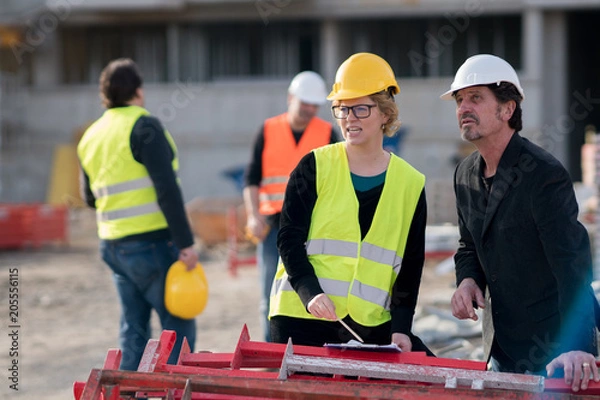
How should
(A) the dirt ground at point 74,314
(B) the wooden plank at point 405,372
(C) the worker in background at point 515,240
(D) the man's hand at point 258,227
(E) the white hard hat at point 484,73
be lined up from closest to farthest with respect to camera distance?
1. (B) the wooden plank at point 405,372
2. (C) the worker in background at point 515,240
3. (E) the white hard hat at point 484,73
4. (D) the man's hand at point 258,227
5. (A) the dirt ground at point 74,314

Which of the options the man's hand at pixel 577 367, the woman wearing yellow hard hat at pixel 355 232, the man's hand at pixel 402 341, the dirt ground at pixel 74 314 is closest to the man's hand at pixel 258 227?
the dirt ground at pixel 74 314

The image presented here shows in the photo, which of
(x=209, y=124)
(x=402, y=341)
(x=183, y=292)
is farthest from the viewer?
(x=209, y=124)

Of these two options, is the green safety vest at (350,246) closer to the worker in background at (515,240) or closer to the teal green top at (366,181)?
the teal green top at (366,181)

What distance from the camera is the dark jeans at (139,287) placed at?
5.62m

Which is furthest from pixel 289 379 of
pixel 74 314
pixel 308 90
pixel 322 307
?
pixel 74 314

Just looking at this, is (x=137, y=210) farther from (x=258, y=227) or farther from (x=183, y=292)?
(x=258, y=227)

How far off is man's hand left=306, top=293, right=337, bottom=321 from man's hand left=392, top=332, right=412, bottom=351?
305mm

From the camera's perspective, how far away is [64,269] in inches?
577

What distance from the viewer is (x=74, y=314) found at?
10.5 meters

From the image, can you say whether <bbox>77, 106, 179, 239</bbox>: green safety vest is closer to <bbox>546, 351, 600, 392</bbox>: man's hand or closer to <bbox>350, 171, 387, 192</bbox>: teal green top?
<bbox>350, 171, 387, 192</bbox>: teal green top

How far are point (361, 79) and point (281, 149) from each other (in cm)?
285

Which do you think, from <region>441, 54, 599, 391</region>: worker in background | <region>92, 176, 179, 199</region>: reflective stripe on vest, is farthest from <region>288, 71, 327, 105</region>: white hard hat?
<region>441, 54, 599, 391</region>: worker in background

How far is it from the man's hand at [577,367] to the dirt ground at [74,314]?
4299 millimetres

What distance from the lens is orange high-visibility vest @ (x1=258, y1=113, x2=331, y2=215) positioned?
677 cm
